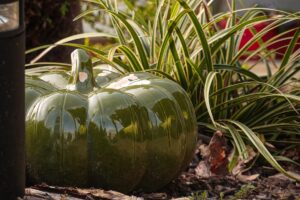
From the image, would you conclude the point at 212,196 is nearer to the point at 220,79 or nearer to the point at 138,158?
the point at 138,158

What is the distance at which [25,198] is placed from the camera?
3080mm

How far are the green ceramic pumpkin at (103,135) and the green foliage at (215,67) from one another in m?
0.61

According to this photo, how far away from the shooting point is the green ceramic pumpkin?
352cm

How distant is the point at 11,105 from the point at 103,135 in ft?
2.70

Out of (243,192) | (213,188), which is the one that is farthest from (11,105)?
(213,188)

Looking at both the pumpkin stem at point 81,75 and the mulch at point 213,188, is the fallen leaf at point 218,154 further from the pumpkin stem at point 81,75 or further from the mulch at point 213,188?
the pumpkin stem at point 81,75

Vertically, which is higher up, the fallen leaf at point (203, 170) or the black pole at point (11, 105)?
the black pole at point (11, 105)

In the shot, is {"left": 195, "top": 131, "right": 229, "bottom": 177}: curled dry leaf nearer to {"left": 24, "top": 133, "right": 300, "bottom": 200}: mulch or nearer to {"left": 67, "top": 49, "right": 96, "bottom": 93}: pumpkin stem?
{"left": 24, "top": 133, "right": 300, "bottom": 200}: mulch

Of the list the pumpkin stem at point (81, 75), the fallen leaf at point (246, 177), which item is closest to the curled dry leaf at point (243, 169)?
the fallen leaf at point (246, 177)

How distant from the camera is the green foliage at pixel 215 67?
14.3 feet

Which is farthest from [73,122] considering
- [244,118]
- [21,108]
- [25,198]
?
[244,118]

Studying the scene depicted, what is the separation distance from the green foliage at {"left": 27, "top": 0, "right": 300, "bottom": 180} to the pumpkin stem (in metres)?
0.58

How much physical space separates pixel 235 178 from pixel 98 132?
0.96 meters

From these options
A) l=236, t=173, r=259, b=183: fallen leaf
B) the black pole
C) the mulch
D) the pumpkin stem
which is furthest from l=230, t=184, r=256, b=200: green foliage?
the black pole
